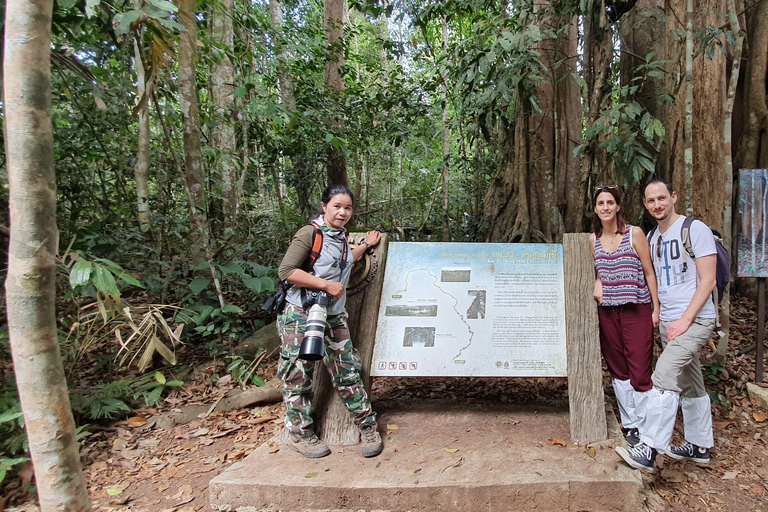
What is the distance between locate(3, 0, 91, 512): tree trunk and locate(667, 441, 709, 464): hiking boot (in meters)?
3.71

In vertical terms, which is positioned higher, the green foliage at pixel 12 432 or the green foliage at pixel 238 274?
the green foliage at pixel 238 274

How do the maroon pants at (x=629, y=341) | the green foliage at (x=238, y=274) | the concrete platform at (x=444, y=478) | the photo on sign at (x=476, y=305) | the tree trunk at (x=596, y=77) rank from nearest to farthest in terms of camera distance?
1. the concrete platform at (x=444, y=478)
2. the maroon pants at (x=629, y=341)
3. the photo on sign at (x=476, y=305)
4. the tree trunk at (x=596, y=77)
5. the green foliage at (x=238, y=274)

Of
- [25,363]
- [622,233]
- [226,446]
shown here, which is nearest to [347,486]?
[226,446]

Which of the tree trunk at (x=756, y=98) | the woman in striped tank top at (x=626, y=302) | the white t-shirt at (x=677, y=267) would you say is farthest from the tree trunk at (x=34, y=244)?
the tree trunk at (x=756, y=98)

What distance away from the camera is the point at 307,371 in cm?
305

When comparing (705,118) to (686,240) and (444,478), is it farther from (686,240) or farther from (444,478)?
(444,478)

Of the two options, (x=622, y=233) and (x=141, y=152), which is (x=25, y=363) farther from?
(x=141, y=152)

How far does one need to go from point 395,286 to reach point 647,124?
245 centimetres

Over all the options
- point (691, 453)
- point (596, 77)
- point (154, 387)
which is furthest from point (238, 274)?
point (596, 77)

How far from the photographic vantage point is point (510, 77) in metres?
4.00

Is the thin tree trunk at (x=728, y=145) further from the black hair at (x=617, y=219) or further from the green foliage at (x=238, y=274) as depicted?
the green foliage at (x=238, y=274)

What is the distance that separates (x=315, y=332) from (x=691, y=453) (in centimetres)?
283

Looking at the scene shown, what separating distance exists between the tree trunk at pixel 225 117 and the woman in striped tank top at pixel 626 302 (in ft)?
14.1

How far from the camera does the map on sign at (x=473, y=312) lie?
324 centimetres
